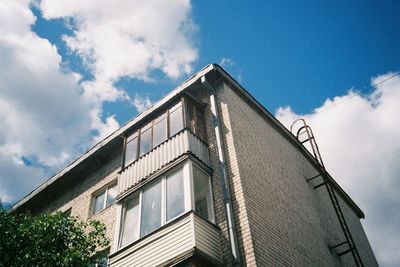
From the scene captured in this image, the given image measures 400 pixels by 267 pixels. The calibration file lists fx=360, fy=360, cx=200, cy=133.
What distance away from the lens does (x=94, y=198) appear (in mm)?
14484

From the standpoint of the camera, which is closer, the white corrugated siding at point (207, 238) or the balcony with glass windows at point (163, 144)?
the white corrugated siding at point (207, 238)

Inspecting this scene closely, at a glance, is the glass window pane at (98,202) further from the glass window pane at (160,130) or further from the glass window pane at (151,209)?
the glass window pane at (151,209)

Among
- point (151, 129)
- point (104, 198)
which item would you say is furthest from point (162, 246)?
point (104, 198)

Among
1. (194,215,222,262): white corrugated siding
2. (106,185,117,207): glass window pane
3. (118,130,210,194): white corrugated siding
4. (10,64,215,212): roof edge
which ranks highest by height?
(10,64,215,212): roof edge

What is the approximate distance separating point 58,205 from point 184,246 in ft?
31.1

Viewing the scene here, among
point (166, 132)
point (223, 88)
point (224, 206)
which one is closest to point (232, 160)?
point (224, 206)

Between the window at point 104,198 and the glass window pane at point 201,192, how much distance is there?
4.62 meters

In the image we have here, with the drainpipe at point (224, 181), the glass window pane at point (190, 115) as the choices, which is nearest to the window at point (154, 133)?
the glass window pane at point (190, 115)

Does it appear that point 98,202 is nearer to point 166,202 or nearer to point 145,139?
point 145,139

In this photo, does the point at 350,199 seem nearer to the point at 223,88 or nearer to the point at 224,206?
the point at 223,88

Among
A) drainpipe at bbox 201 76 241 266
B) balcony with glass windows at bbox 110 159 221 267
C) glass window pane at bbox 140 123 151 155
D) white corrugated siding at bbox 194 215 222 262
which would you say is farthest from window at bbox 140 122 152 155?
white corrugated siding at bbox 194 215 222 262

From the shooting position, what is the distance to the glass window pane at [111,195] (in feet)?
44.6

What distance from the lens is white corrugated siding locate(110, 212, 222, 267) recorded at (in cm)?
829

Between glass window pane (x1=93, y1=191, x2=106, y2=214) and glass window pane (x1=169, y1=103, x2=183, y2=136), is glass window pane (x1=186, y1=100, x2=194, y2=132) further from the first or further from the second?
glass window pane (x1=93, y1=191, x2=106, y2=214)
